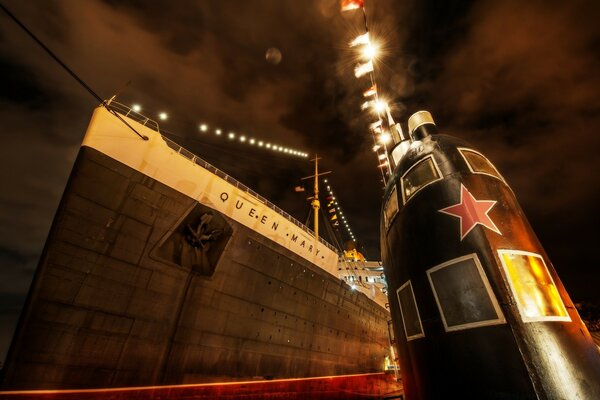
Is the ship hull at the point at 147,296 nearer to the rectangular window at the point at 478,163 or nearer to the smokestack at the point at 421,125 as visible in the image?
the smokestack at the point at 421,125

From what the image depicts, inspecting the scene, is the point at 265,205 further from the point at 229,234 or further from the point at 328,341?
the point at 328,341

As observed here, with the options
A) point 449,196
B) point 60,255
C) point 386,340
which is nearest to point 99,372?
point 60,255

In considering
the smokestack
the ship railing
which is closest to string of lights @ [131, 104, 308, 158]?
the ship railing

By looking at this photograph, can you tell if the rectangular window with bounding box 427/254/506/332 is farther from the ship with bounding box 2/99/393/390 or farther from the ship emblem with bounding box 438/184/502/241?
the ship with bounding box 2/99/393/390

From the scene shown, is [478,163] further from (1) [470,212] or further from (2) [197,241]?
(2) [197,241]

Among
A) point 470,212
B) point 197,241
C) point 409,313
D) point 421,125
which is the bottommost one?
point 409,313

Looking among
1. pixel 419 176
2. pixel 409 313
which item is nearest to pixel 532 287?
pixel 409 313

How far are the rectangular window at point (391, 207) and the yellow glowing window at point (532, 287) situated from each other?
64.1 inches

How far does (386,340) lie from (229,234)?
18.3m

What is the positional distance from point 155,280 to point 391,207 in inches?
281

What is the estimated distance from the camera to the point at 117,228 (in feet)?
23.4

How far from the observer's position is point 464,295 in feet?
8.33

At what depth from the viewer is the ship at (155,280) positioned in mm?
6137

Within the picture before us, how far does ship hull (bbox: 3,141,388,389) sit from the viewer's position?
6055mm
